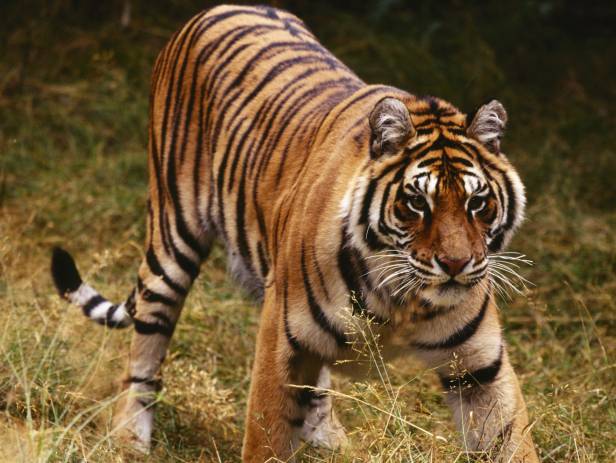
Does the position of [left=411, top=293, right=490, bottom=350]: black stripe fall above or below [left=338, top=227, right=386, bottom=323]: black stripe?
below

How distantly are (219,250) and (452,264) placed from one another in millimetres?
2762

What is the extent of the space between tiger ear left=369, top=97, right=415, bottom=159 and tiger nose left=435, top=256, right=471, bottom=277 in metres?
0.33

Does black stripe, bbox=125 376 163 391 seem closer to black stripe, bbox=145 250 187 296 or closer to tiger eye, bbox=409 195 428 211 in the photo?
black stripe, bbox=145 250 187 296

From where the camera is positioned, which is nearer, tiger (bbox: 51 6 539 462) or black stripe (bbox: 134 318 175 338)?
tiger (bbox: 51 6 539 462)

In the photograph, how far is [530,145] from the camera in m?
6.18

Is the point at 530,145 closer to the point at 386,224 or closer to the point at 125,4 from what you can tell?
the point at 125,4

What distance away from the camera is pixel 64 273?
12.4 ft

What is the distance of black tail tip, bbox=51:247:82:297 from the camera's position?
12.3 feet

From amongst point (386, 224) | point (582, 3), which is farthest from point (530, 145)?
point (386, 224)

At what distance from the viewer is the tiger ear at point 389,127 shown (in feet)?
8.52

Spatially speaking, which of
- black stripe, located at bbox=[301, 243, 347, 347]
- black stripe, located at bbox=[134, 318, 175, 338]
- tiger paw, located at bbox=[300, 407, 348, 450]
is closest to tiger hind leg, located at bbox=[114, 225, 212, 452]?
black stripe, located at bbox=[134, 318, 175, 338]

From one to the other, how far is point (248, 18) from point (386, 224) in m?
1.45

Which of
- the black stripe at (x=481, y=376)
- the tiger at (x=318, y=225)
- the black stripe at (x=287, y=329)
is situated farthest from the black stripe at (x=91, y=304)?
the black stripe at (x=481, y=376)

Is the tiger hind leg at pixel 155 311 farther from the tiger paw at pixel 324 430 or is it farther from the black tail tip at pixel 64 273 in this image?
the tiger paw at pixel 324 430
